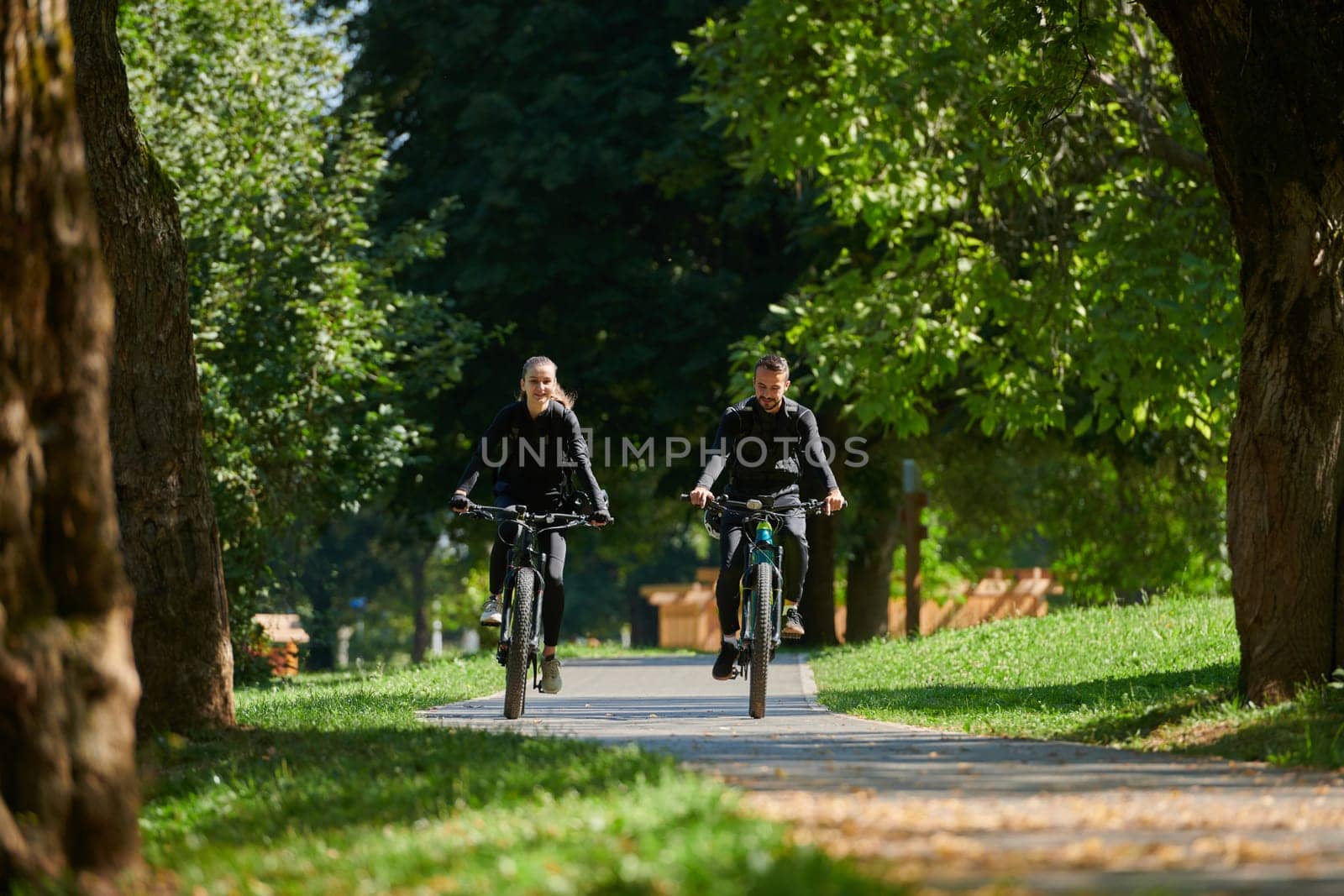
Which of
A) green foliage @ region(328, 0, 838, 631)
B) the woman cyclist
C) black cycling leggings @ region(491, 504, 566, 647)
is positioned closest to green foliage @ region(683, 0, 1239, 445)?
green foliage @ region(328, 0, 838, 631)

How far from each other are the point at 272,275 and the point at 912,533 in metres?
8.68

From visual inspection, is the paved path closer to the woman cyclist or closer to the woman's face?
the woman cyclist

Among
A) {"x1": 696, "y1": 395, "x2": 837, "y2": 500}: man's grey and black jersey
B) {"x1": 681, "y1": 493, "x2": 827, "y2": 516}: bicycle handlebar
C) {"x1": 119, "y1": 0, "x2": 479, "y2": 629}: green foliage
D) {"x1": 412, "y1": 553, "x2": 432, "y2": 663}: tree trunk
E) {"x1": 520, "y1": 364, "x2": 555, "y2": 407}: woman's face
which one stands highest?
{"x1": 119, "y1": 0, "x2": 479, "y2": 629}: green foliage

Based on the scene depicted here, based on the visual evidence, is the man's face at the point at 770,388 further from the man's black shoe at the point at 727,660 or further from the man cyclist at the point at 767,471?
the man's black shoe at the point at 727,660

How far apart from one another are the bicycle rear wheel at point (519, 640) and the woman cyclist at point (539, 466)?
257 millimetres

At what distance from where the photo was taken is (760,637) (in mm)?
10867

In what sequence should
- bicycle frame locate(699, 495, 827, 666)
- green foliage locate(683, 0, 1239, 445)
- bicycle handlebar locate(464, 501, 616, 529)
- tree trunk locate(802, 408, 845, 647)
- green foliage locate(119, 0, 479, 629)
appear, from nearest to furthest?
1. bicycle handlebar locate(464, 501, 616, 529)
2. bicycle frame locate(699, 495, 827, 666)
3. green foliage locate(683, 0, 1239, 445)
4. green foliage locate(119, 0, 479, 629)
5. tree trunk locate(802, 408, 845, 647)

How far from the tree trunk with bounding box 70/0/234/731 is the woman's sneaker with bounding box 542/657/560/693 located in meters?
2.46

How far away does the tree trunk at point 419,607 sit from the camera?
5797 cm

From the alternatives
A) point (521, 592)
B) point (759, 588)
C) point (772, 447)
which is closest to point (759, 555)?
point (759, 588)

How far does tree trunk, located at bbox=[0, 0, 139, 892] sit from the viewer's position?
536 cm

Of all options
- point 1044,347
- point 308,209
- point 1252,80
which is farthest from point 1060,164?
point 1252,80

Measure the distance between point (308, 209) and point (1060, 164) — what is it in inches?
348

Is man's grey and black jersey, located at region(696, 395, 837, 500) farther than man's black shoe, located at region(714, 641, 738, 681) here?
No
